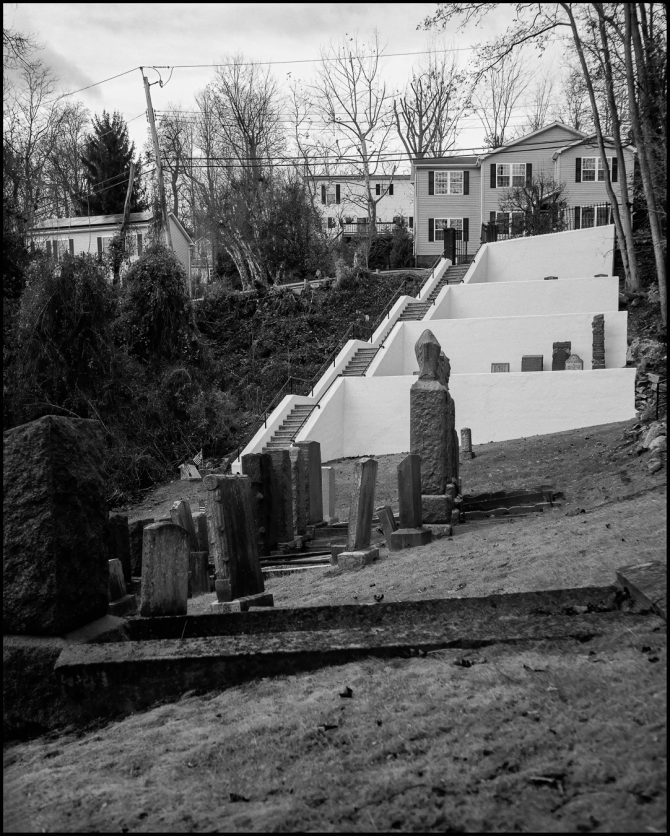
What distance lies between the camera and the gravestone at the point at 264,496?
38.6ft

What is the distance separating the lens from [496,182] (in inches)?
1829

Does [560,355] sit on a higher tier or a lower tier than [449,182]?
lower

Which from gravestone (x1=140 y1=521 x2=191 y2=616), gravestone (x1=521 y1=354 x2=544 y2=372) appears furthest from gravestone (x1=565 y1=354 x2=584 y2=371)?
gravestone (x1=140 y1=521 x2=191 y2=616)

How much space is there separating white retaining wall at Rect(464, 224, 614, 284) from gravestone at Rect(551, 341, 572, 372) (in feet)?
26.2

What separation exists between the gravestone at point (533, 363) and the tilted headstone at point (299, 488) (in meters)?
15.5

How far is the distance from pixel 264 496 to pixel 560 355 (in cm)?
1726

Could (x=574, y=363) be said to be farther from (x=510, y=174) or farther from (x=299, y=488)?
(x=510, y=174)

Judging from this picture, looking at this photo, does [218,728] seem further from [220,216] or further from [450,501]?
[220,216]

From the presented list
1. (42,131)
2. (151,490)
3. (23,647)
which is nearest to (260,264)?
(42,131)

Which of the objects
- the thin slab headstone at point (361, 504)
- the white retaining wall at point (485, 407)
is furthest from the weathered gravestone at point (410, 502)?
the white retaining wall at point (485, 407)

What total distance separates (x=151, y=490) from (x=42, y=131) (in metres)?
18.2

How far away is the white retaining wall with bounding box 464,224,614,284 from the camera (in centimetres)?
3438

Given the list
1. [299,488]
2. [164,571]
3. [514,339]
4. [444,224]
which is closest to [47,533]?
[164,571]

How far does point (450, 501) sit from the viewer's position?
1159 cm
